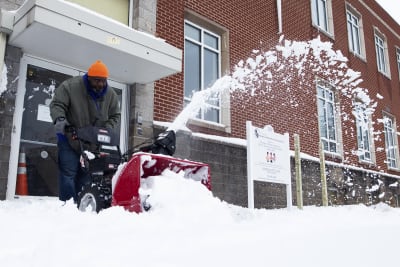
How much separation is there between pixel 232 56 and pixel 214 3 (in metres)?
1.29

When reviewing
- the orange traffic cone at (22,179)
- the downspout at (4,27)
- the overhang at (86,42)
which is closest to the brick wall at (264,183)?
the overhang at (86,42)

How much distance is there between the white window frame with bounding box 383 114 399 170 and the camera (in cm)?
1689

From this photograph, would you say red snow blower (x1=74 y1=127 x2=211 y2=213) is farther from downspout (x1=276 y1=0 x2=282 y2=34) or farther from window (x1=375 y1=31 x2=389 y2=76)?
window (x1=375 y1=31 x2=389 y2=76)

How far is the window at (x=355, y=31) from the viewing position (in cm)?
1579

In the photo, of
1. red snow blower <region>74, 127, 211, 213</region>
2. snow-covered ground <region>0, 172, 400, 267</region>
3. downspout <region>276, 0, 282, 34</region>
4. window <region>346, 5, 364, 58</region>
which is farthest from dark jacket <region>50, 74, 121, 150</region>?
window <region>346, 5, 364, 58</region>

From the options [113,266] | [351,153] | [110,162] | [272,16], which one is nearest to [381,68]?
[351,153]

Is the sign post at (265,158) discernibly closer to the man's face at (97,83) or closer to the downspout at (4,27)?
the man's face at (97,83)

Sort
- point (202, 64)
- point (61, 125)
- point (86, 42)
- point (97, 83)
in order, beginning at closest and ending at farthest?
point (61, 125) < point (97, 83) < point (86, 42) < point (202, 64)

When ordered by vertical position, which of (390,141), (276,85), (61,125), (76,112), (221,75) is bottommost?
(61,125)

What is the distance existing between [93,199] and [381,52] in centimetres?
1742

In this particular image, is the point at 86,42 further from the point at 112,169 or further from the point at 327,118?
the point at 327,118

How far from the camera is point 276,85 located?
1131cm

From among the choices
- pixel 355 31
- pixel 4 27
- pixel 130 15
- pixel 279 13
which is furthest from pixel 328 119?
pixel 4 27

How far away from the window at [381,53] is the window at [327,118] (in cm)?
564
